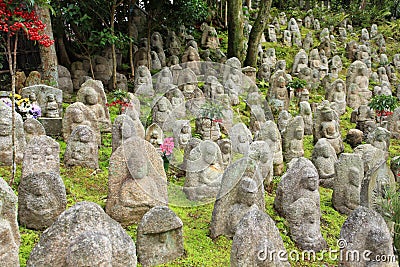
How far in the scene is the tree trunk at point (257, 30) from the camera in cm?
1423

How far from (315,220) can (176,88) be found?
6496 millimetres

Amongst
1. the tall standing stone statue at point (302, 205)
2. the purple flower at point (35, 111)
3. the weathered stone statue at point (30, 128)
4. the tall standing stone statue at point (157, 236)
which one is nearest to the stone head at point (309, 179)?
the tall standing stone statue at point (302, 205)

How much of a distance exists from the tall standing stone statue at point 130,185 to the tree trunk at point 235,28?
987 centimetres

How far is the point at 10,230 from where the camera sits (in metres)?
4.21

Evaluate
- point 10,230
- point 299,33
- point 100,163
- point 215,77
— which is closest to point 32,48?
point 215,77

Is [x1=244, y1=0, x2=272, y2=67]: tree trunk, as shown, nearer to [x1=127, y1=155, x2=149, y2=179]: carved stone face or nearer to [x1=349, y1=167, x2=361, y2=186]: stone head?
[x1=349, y1=167, x2=361, y2=186]: stone head

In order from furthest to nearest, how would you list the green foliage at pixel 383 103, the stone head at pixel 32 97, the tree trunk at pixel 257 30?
1. the tree trunk at pixel 257 30
2. the green foliage at pixel 383 103
3. the stone head at pixel 32 97

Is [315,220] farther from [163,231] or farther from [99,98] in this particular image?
[99,98]

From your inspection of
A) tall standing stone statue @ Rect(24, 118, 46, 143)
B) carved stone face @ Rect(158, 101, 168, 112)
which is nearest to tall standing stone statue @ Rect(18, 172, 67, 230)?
tall standing stone statue @ Rect(24, 118, 46, 143)

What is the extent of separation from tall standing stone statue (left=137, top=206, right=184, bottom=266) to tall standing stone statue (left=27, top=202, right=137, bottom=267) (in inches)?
31.4

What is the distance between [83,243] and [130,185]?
2096 millimetres

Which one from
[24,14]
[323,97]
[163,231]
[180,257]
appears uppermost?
[24,14]

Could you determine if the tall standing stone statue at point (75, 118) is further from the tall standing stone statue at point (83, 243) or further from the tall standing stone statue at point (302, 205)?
the tall standing stone statue at point (83, 243)

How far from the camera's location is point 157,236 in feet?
15.9
